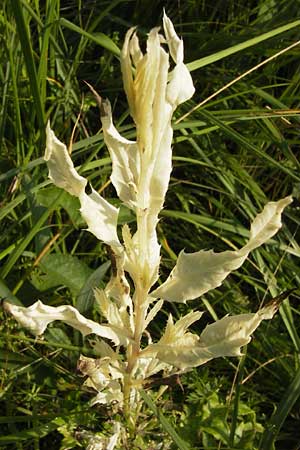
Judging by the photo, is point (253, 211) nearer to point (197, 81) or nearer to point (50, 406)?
point (197, 81)

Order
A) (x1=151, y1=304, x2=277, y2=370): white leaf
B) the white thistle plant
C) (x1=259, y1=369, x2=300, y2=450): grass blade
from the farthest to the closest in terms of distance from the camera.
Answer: (x1=259, y1=369, x2=300, y2=450): grass blade, (x1=151, y1=304, x2=277, y2=370): white leaf, the white thistle plant

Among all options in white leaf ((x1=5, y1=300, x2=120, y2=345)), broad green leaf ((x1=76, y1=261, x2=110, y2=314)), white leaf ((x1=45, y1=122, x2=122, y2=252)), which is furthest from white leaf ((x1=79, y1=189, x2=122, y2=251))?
broad green leaf ((x1=76, y1=261, x2=110, y2=314))

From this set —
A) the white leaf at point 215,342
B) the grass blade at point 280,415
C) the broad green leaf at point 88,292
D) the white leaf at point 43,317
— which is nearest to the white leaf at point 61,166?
the white leaf at point 43,317

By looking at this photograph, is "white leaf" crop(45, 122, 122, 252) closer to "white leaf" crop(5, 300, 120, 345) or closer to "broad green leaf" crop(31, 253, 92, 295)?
"white leaf" crop(5, 300, 120, 345)

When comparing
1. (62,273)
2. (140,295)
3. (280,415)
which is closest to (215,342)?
(140,295)

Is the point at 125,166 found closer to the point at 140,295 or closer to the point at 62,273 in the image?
the point at 140,295

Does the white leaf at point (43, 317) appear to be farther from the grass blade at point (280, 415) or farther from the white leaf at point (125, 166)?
the grass blade at point (280, 415)

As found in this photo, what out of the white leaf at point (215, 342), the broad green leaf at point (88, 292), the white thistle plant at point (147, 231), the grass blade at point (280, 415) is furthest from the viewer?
the broad green leaf at point (88, 292)
